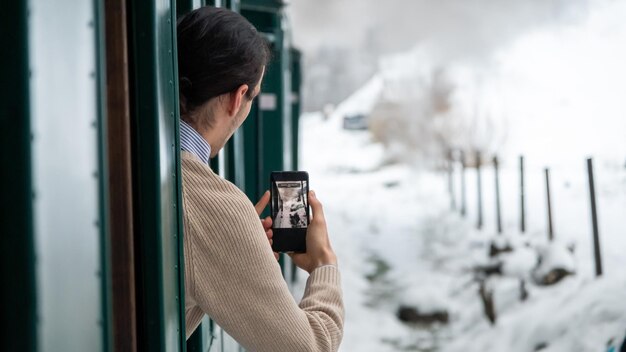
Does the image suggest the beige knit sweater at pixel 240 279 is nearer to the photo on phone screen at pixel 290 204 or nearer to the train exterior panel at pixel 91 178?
the train exterior panel at pixel 91 178

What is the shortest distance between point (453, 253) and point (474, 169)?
5.14 ft

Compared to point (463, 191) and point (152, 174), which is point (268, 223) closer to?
point (152, 174)

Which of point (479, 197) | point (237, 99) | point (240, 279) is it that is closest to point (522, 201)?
point (479, 197)

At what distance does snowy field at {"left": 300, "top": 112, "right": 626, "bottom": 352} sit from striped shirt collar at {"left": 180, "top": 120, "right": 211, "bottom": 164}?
183 inches

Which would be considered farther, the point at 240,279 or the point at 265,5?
the point at 265,5

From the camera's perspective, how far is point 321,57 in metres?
10.9

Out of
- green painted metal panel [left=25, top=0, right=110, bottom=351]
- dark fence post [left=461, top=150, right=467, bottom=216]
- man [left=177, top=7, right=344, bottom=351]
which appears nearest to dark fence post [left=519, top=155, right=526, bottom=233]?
dark fence post [left=461, top=150, right=467, bottom=216]

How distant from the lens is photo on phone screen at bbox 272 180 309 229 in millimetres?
1219

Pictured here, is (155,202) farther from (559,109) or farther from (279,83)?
(559,109)

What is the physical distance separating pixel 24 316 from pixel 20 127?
0.20 m

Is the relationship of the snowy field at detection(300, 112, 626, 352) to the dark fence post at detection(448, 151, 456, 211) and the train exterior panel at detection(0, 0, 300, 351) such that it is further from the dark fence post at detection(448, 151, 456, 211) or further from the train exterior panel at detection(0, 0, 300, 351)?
the train exterior panel at detection(0, 0, 300, 351)

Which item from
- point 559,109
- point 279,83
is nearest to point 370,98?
point 559,109

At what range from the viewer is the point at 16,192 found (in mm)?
708

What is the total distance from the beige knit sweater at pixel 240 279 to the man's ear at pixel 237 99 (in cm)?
14
